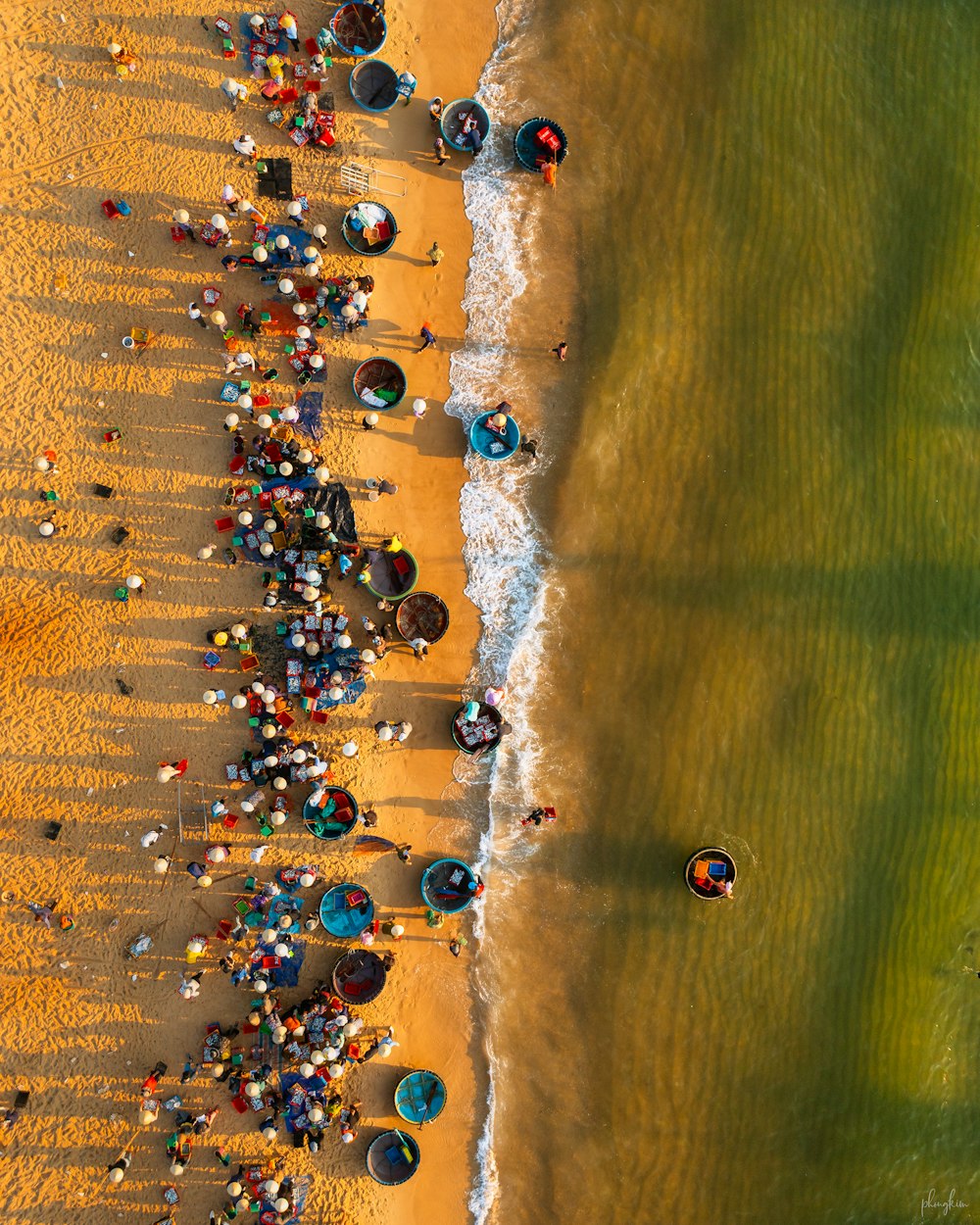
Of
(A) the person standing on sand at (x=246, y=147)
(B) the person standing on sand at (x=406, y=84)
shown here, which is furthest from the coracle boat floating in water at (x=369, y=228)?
(B) the person standing on sand at (x=406, y=84)

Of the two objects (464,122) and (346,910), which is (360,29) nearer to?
(464,122)

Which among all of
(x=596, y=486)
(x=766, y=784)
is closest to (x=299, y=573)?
(x=596, y=486)

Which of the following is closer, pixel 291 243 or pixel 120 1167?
pixel 120 1167

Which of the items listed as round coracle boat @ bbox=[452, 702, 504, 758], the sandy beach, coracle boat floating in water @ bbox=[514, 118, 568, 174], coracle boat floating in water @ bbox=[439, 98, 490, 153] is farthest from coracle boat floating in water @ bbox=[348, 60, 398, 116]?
round coracle boat @ bbox=[452, 702, 504, 758]

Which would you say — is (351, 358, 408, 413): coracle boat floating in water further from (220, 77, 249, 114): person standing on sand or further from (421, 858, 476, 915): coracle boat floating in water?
(421, 858, 476, 915): coracle boat floating in water

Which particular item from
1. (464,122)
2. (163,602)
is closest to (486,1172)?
(163,602)

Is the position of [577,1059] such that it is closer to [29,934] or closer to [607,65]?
[29,934]
